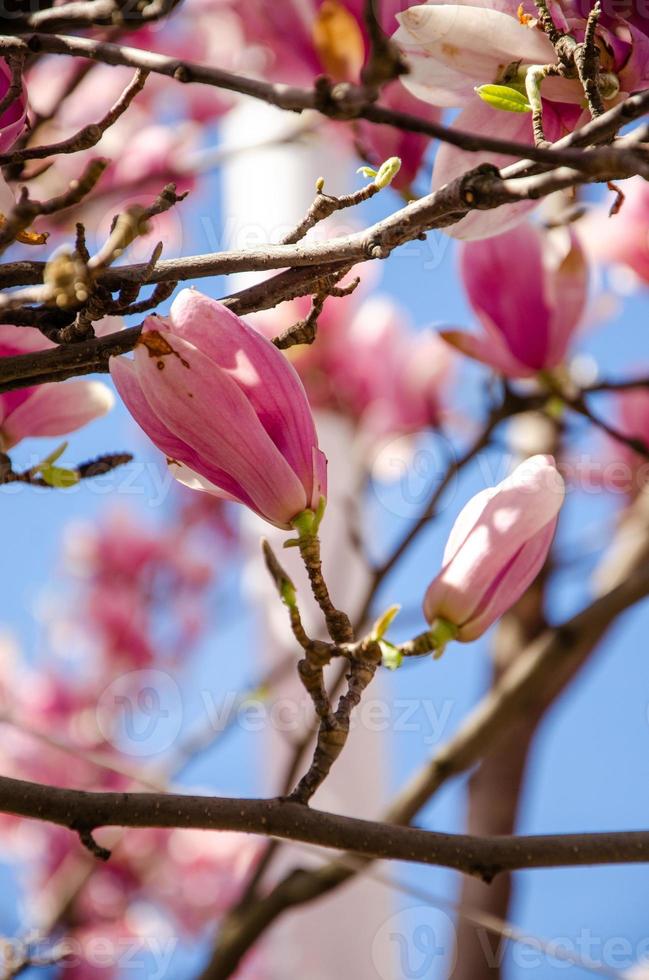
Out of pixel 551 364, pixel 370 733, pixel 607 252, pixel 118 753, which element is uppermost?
pixel 607 252

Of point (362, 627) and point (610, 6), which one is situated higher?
point (610, 6)

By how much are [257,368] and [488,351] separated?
0.43 meters

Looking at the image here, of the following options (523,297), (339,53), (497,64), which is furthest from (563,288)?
(497,64)

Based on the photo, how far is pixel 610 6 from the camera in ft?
1.69

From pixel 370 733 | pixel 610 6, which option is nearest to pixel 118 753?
pixel 370 733

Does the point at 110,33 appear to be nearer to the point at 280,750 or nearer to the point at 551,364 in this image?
the point at 551,364

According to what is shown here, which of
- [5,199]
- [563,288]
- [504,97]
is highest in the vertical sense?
[563,288]

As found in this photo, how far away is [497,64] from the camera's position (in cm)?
52

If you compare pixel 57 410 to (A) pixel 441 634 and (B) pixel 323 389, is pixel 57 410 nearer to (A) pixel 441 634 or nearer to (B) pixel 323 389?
(A) pixel 441 634

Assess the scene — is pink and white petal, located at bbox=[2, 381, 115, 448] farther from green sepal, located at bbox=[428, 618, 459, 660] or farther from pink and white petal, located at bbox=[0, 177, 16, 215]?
green sepal, located at bbox=[428, 618, 459, 660]

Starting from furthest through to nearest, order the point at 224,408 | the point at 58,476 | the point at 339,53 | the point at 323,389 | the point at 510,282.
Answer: the point at 323,389 → the point at 510,282 → the point at 339,53 → the point at 58,476 → the point at 224,408

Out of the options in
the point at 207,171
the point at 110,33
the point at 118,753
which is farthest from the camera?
the point at 118,753

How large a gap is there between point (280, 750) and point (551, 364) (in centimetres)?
88

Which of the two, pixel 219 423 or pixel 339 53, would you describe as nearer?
pixel 219 423
